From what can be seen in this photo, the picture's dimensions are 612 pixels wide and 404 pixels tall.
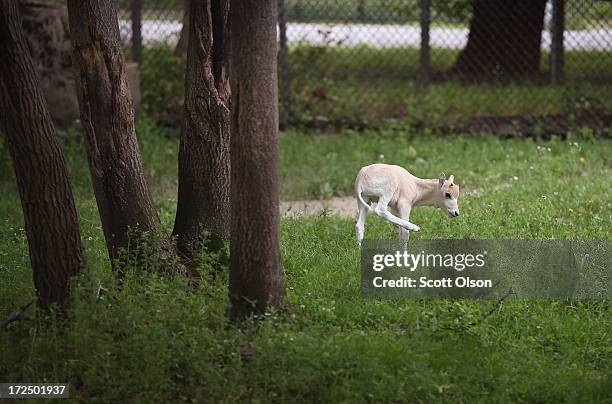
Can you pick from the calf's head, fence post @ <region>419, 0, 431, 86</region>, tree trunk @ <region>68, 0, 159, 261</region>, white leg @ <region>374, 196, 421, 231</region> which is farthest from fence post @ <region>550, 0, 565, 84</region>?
tree trunk @ <region>68, 0, 159, 261</region>

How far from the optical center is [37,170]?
228 inches

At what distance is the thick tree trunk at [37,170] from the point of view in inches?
225

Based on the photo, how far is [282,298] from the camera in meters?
5.93

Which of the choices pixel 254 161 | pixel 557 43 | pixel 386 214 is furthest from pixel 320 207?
pixel 557 43

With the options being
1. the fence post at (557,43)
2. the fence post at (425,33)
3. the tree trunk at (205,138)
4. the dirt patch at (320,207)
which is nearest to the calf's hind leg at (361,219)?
the tree trunk at (205,138)

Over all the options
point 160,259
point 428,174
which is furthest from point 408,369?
point 428,174

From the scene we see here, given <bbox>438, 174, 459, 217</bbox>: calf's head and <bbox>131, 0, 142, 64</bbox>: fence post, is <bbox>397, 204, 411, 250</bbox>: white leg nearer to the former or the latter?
<bbox>438, 174, 459, 217</bbox>: calf's head

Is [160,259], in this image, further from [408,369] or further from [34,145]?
[408,369]

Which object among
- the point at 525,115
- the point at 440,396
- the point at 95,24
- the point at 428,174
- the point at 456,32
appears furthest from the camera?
the point at 456,32

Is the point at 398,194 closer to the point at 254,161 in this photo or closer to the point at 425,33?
the point at 254,161

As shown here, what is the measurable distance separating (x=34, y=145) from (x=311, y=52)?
25.1 feet

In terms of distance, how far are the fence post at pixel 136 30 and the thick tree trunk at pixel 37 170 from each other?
7.09m

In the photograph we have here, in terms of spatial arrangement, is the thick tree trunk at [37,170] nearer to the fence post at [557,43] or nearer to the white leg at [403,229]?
the white leg at [403,229]

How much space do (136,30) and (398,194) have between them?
7062 mm
